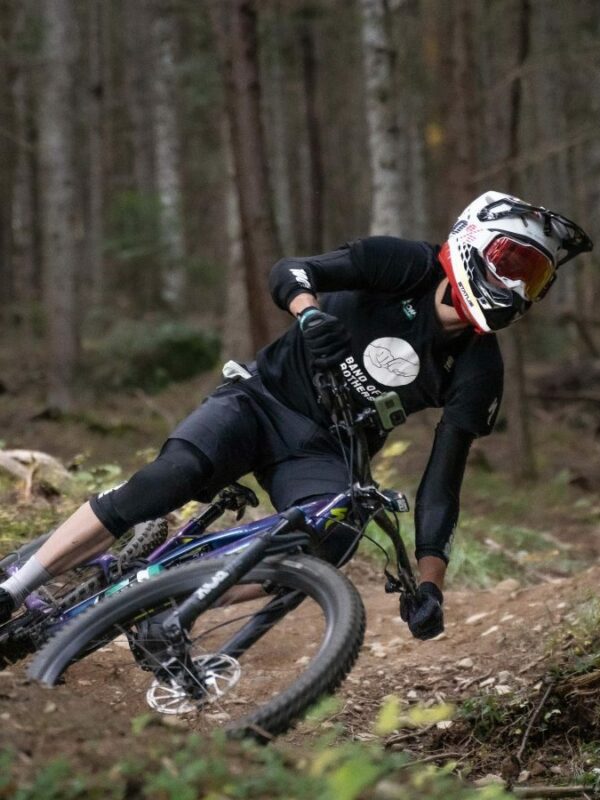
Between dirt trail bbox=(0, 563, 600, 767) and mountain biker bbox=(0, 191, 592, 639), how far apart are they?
2.60 ft

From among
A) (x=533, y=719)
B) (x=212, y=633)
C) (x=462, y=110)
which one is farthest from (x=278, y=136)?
(x=212, y=633)

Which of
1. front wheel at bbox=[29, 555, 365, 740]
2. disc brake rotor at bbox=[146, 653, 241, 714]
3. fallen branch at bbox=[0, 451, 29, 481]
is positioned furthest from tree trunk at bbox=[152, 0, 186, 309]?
disc brake rotor at bbox=[146, 653, 241, 714]

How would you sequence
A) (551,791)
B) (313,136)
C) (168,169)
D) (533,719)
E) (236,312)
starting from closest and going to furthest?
(551,791) → (533,719) → (236,312) → (313,136) → (168,169)

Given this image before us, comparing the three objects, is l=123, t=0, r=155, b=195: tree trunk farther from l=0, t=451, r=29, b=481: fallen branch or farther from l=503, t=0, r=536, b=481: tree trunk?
l=0, t=451, r=29, b=481: fallen branch

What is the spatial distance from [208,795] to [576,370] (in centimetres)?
1658

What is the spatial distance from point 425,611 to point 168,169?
70.4 feet

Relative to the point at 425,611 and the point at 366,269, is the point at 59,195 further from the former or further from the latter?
the point at 425,611

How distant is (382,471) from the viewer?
29.6ft

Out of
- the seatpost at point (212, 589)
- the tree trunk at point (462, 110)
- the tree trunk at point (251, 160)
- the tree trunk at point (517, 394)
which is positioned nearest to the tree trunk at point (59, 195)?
the tree trunk at point (251, 160)

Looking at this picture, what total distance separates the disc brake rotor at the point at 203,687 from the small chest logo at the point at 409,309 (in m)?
1.63

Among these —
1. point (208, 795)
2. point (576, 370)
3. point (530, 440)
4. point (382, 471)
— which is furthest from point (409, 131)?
point (208, 795)

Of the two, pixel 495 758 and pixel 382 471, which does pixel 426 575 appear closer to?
pixel 495 758

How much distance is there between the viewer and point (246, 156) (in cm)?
1141

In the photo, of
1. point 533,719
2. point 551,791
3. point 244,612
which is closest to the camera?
point 551,791
